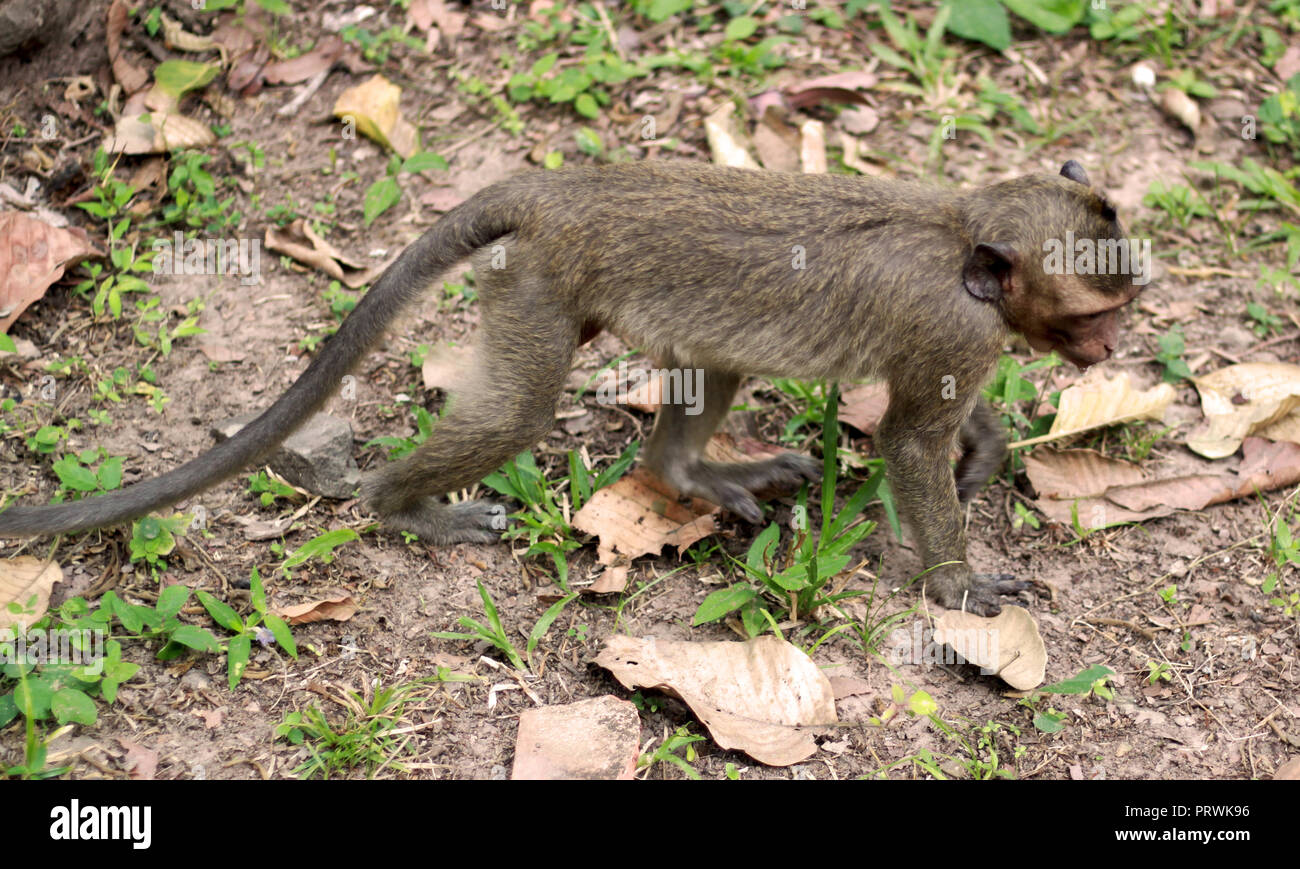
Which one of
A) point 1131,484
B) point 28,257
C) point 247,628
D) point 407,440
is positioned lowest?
point 247,628

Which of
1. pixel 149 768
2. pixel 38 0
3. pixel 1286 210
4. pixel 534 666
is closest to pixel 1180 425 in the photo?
pixel 1286 210

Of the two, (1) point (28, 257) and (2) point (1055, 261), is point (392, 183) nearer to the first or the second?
(1) point (28, 257)

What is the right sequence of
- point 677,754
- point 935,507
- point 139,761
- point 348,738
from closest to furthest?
point 139,761, point 348,738, point 677,754, point 935,507

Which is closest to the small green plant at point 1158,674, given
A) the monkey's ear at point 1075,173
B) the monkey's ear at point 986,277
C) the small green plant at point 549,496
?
the monkey's ear at point 986,277

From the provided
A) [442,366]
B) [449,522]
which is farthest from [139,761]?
[442,366]

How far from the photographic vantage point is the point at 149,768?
404 cm

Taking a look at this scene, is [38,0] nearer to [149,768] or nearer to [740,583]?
[149,768]

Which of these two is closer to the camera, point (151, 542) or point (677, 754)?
point (677, 754)

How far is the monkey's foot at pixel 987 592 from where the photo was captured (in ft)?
16.6

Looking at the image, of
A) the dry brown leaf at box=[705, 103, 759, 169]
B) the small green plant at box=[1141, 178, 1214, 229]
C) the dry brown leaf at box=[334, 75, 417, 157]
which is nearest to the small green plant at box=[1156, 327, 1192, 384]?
the small green plant at box=[1141, 178, 1214, 229]

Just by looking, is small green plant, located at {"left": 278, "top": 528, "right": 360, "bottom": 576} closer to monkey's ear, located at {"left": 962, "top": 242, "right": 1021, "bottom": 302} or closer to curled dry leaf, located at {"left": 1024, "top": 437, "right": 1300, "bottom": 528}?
monkey's ear, located at {"left": 962, "top": 242, "right": 1021, "bottom": 302}

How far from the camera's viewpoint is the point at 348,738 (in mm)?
4188

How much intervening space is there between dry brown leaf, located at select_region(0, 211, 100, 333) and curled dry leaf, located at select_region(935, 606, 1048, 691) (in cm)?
461

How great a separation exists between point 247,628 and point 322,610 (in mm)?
304
